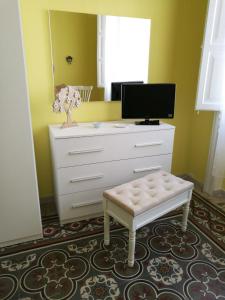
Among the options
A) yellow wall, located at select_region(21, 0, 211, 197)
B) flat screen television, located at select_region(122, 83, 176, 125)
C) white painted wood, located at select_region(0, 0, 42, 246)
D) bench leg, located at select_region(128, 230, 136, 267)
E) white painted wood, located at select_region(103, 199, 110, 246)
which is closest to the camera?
white painted wood, located at select_region(0, 0, 42, 246)

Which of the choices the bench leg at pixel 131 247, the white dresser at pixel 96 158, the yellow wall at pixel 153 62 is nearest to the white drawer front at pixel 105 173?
the white dresser at pixel 96 158

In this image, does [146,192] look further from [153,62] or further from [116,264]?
[153,62]

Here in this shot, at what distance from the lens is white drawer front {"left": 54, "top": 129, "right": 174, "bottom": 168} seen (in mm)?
2027

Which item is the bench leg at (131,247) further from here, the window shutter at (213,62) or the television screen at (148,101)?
the window shutter at (213,62)

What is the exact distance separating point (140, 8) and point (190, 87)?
1.03 meters

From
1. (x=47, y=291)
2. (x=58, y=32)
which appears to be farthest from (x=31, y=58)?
(x=47, y=291)

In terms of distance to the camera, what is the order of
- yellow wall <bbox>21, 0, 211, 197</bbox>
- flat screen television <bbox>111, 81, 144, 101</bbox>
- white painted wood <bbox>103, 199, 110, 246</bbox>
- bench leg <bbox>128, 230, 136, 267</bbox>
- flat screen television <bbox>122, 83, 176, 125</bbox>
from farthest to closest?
flat screen television <bbox>111, 81, 144, 101</bbox> → flat screen television <bbox>122, 83, 176, 125</bbox> → yellow wall <bbox>21, 0, 211, 197</bbox> → white painted wood <bbox>103, 199, 110, 246</bbox> → bench leg <bbox>128, 230, 136, 267</bbox>

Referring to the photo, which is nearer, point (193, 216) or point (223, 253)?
point (223, 253)

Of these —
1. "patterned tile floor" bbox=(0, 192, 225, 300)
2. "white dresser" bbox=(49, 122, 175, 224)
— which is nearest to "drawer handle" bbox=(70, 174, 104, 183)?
"white dresser" bbox=(49, 122, 175, 224)

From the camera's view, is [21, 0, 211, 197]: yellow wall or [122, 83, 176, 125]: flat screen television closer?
[21, 0, 211, 197]: yellow wall

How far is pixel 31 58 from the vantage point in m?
2.15

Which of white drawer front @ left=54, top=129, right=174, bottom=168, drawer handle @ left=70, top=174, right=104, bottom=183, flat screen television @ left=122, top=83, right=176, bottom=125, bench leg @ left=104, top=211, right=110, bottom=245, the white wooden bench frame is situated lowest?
bench leg @ left=104, top=211, right=110, bottom=245

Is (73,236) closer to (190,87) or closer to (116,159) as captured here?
(116,159)

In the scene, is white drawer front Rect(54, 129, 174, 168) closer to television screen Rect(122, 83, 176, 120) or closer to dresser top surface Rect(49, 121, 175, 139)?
dresser top surface Rect(49, 121, 175, 139)
